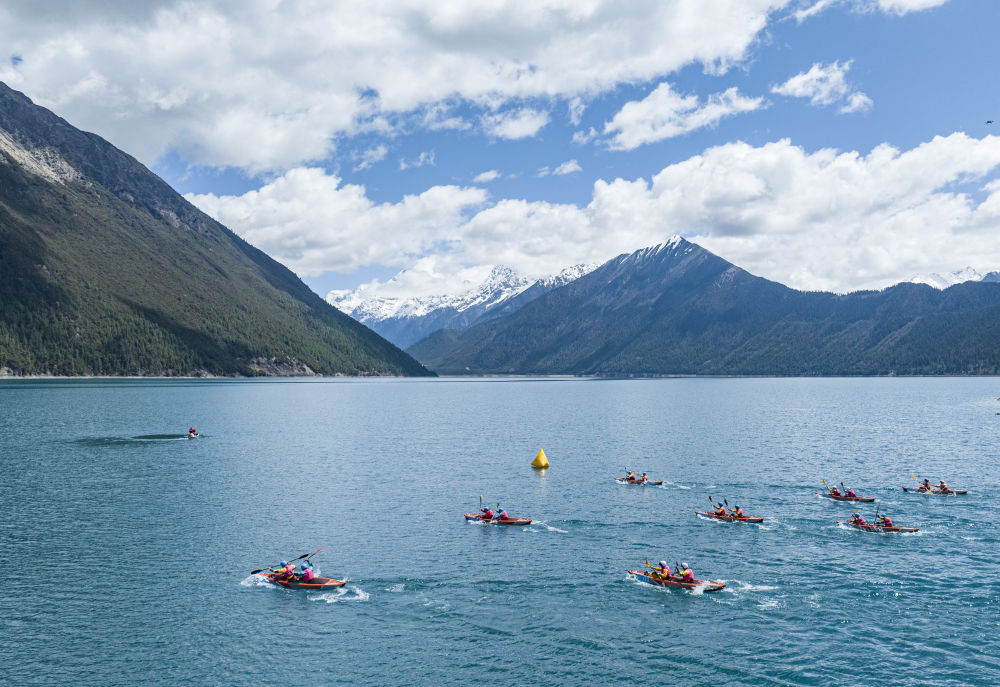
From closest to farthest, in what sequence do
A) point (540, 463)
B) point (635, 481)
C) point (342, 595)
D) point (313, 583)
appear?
point (342, 595) → point (313, 583) → point (635, 481) → point (540, 463)

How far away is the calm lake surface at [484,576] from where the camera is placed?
157 ft

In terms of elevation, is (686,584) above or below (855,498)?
below

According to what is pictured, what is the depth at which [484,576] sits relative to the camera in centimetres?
6506

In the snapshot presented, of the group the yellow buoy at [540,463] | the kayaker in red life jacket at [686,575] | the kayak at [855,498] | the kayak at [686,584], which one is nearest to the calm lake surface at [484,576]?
the kayak at [686,584]

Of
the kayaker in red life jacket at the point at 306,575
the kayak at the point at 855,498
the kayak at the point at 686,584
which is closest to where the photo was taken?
the kayak at the point at 686,584

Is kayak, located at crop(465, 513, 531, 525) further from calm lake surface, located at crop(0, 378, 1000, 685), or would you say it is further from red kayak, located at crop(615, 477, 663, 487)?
red kayak, located at crop(615, 477, 663, 487)

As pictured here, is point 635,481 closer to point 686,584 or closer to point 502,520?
point 502,520

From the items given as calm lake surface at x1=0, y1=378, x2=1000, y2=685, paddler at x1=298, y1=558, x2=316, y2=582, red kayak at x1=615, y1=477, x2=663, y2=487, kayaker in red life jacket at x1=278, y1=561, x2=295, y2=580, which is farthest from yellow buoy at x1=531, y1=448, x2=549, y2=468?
kayaker in red life jacket at x1=278, y1=561, x2=295, y2=580

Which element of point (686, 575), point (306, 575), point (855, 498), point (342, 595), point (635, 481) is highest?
point (855, 498)

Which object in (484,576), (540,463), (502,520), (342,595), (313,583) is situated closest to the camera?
(342,595)

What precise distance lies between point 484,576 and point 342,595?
13532mm

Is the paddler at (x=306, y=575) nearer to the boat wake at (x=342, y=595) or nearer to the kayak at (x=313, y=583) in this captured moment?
the kayak at (x=313, y=583)

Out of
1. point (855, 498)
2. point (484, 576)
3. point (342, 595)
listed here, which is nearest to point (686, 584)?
point (484, 576)

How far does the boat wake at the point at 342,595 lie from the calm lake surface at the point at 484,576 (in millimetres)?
269
